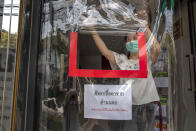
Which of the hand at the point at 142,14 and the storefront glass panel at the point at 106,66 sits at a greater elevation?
the hand at the point at 142,14

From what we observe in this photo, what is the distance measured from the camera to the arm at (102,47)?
943mm

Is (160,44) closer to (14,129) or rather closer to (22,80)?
(22,80)

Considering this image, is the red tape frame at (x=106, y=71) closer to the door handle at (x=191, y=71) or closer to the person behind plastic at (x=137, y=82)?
the person behind plastic at (x=137, y=82)

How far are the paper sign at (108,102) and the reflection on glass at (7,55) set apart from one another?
0.37 metres

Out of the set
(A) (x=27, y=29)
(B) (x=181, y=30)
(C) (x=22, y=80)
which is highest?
(B) (x=181, y=30)

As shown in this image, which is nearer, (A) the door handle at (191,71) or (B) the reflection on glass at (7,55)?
(B) the reflection on glass at (7,55)

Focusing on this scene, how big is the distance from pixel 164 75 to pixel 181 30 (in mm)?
604

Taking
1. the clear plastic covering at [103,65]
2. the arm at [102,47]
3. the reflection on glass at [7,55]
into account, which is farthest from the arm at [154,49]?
the reflection on glass at [7,55]

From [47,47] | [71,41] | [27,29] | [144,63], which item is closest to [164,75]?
[144,63]

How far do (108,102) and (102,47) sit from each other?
30cm

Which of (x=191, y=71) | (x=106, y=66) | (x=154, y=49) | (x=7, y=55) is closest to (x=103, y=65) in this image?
(x=106, y=66)

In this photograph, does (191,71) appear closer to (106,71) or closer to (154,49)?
(154,49)

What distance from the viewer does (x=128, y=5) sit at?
→ 100 cm

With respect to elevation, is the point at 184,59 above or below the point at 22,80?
above
